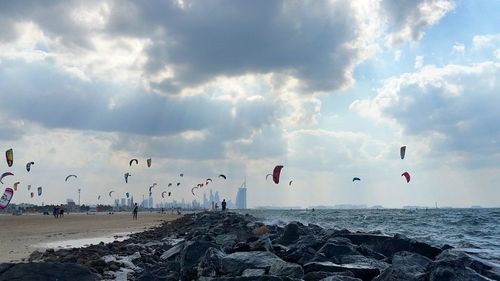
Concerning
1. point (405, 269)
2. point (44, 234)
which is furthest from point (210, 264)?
point (44, 234)

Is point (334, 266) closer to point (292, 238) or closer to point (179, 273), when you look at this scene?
Result: point (179, 273)

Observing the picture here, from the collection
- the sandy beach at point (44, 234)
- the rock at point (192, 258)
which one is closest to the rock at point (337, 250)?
the rock at point (192, 258)

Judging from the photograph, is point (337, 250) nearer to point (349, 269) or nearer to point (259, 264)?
point (349, 269)

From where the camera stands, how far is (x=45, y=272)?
789 cm

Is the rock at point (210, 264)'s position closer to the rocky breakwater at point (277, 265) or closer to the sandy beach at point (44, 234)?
the rocky breakwater at point (277, 265)

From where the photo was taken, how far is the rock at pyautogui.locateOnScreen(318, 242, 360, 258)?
1034 cm

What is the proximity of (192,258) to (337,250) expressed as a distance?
337 cm

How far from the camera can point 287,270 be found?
8062 millimetres

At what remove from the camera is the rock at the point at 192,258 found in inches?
348

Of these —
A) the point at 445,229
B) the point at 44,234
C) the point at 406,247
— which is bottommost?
the point at 445,229

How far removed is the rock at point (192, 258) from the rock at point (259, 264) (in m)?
0.57

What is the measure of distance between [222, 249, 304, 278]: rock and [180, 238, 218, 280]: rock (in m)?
0.57

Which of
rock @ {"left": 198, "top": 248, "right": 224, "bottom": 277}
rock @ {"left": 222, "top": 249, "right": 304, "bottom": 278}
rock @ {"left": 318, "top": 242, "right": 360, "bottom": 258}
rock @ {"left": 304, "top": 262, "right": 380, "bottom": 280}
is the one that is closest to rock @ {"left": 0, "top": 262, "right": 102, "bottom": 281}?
rock @ {"left": 198, "top": 248, "right": 224, "bottom": 277}

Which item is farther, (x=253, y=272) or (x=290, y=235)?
(x=290, y=235)
